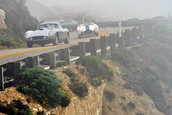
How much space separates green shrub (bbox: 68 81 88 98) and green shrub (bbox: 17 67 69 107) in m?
3.09

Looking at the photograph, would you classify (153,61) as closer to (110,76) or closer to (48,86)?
Answer: (110,76)

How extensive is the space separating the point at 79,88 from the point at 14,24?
16.1 meters

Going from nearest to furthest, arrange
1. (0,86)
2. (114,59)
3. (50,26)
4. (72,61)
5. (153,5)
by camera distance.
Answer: (0,86), (72,61), (50,26), (114,59), (153,5)

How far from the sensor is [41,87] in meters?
10.9

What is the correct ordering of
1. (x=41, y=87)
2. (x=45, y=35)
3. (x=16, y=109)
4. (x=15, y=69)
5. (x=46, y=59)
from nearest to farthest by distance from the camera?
(x=16, y=109) → (x=41, y=87) → (x=15, y=69) → (x=46, y=59) → (x=45, y=35)

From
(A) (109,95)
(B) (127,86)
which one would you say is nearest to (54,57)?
(A) (109,95)

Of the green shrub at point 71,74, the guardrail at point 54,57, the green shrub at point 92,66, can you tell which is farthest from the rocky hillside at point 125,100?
the green shrub at point 71,74

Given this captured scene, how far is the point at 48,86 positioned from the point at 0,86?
1.69 meters

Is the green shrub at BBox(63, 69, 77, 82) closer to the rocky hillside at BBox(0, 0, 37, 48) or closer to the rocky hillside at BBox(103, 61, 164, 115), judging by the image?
the rocky hillside at BBox(103, 61, 164, 115)

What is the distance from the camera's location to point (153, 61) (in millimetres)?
37250

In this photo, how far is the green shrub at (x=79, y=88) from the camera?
14.8 meters

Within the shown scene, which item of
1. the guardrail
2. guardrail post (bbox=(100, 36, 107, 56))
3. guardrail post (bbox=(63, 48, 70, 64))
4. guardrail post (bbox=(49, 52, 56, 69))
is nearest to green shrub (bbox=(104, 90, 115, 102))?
the guardrail

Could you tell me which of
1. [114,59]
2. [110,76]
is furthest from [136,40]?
[110,76]

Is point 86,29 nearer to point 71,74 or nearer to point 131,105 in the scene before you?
point 131,105
